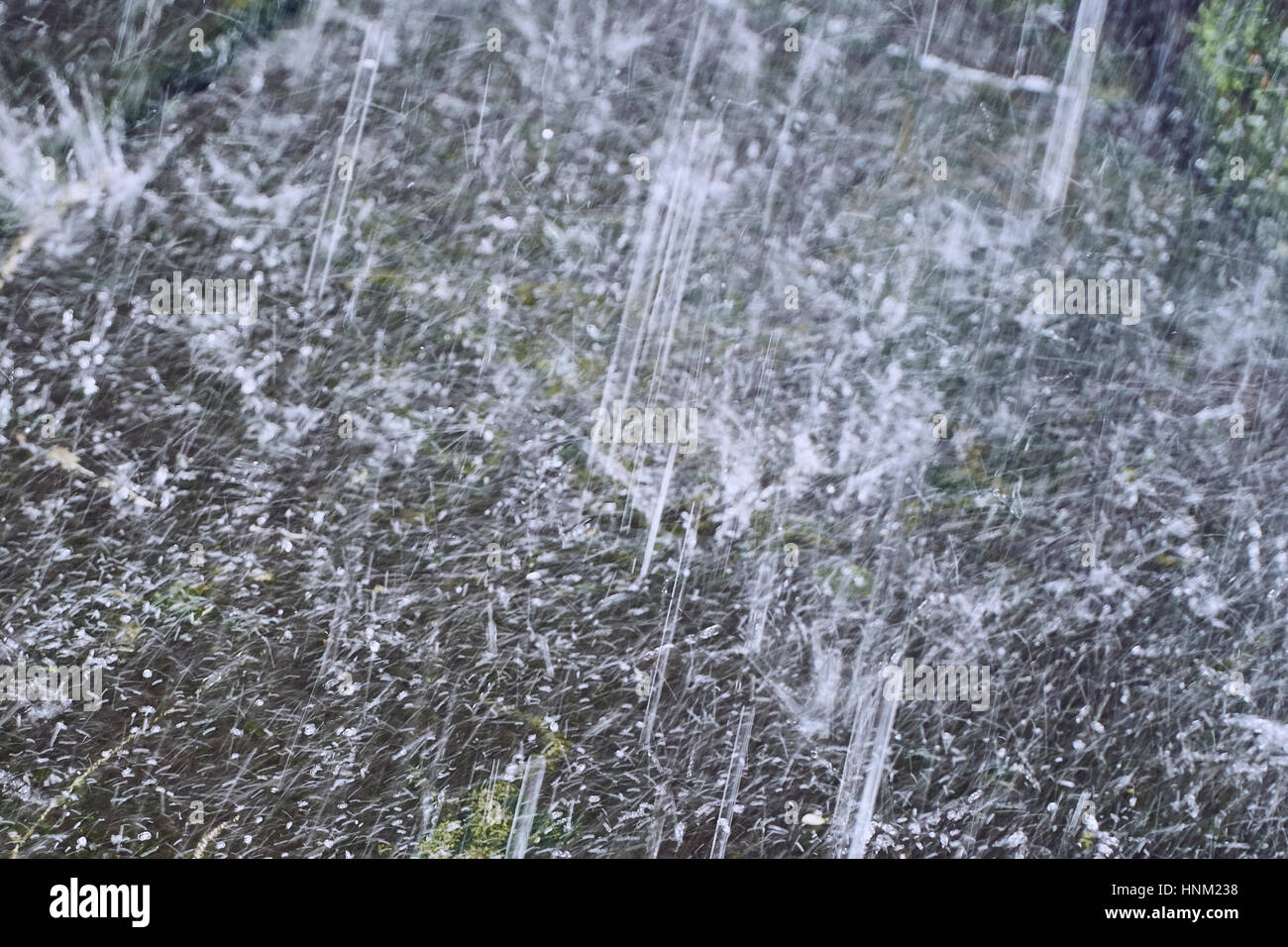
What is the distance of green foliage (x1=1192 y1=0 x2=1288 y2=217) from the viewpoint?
180 cm

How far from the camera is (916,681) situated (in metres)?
1.78

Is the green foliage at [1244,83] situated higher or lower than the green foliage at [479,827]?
higher

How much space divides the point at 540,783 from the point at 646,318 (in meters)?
0.93

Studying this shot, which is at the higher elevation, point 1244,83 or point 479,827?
point 1244,83

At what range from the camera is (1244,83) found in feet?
5.91

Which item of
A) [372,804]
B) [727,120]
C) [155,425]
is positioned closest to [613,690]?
[372,804]

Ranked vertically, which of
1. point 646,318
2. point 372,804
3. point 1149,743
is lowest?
point 372,804

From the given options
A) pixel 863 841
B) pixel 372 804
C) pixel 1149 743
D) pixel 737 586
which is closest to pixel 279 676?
pixel 372 804

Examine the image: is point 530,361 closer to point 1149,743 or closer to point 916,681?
point 916,681

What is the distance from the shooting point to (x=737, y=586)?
69.9 inches

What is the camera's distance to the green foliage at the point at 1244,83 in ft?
5.90

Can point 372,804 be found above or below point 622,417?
below

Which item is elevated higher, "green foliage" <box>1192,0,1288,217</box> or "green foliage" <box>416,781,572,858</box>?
"green foliage" <box>1192,0,1288,217</box>
